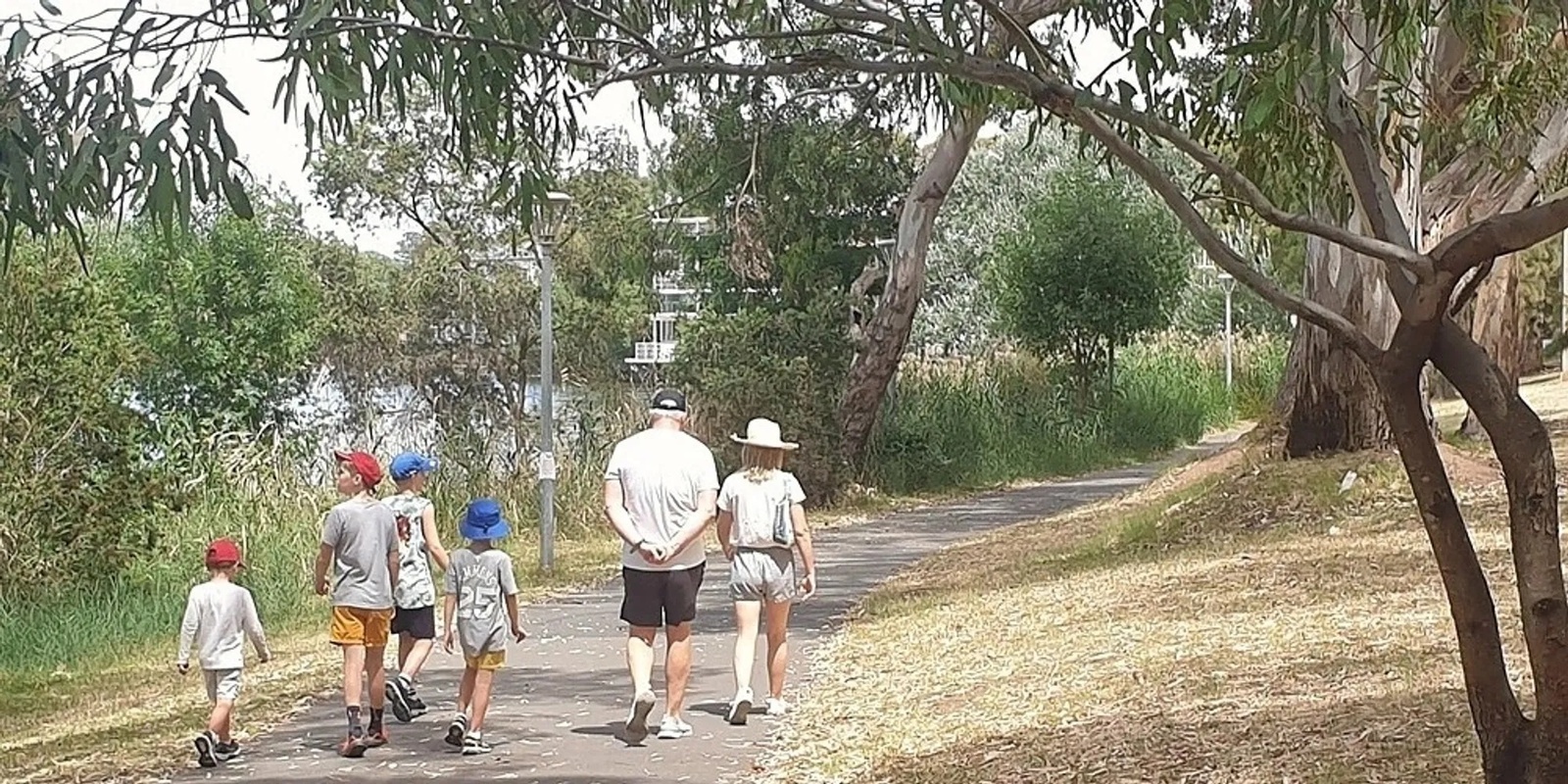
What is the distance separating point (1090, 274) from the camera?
103 ft

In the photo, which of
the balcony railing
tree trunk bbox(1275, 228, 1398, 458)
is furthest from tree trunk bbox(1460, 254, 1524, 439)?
the balcony railing

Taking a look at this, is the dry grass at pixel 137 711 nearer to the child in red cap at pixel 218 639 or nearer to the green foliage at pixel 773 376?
the child in red cap at pixel 218 639

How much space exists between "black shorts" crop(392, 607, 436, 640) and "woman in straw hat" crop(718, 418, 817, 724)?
4.62ft

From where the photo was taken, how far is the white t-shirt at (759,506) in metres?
9.48

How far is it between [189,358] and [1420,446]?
18438 mm

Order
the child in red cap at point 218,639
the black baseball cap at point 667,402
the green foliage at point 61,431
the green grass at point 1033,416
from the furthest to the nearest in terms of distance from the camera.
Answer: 1. the green grass at point 1033,416
2. the green foliage at point 61,431
3. the black baseball cap at point 667,402
4. the child in red cap at point 218,639

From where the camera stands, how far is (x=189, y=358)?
22.5m

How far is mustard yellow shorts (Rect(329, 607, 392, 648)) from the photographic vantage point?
9055 millimetres

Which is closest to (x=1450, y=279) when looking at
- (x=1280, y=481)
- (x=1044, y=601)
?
(x=1044, y=601)

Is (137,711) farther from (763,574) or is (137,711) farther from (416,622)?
(763,574)

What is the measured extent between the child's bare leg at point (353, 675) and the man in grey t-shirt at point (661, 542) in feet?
3.86

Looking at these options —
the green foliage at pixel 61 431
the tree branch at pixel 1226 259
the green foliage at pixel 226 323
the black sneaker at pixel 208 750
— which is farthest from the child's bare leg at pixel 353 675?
the green foliage at pixel 226 323

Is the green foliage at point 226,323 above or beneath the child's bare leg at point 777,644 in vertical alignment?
above

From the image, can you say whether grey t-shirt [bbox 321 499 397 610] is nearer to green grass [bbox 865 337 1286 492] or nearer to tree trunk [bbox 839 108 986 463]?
tree trunk [bbox 839 108 986 463]
